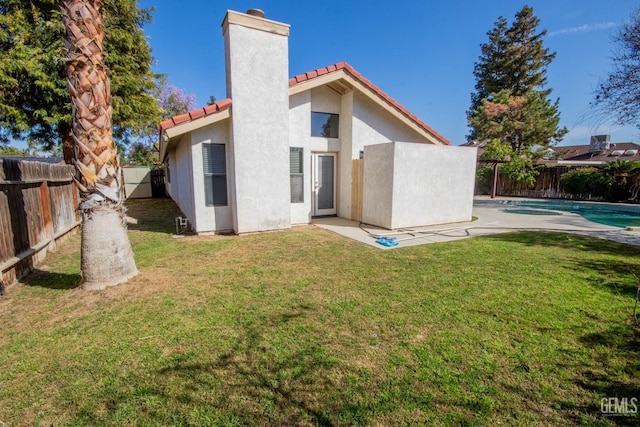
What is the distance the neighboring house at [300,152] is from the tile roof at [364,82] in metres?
0.04

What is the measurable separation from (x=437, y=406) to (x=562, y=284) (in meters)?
3.91

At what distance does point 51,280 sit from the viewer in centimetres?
510

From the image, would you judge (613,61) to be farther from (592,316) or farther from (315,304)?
(315,304)

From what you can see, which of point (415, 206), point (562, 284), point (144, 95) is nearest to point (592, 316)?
point (562, 284)

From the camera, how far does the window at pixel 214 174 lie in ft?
27.2

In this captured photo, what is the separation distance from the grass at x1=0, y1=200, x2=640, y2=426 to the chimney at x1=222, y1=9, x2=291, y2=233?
3262mm

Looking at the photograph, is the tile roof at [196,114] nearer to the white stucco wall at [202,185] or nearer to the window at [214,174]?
the white stucco wall at [202,185]

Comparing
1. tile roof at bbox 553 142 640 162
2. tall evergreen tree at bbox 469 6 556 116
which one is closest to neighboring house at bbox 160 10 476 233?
tall evergreen tree at bbox 469 6 556 116

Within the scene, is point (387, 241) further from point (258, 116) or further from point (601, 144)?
point (601, 144)

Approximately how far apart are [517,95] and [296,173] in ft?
87.4

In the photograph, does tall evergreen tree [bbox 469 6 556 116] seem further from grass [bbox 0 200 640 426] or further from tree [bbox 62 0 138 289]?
tree [bbox 62 0 138 289]

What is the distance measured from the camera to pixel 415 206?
31.1 feet

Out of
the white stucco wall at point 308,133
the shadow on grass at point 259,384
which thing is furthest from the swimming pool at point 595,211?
the shadow on grass at point 259,384

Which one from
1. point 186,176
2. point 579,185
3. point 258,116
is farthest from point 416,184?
point 579,185
